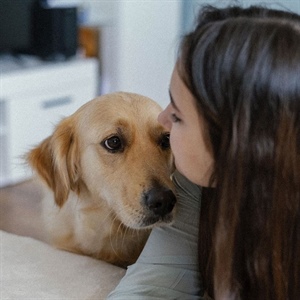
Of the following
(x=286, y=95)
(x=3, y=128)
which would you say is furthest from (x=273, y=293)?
(x=3, y=128)

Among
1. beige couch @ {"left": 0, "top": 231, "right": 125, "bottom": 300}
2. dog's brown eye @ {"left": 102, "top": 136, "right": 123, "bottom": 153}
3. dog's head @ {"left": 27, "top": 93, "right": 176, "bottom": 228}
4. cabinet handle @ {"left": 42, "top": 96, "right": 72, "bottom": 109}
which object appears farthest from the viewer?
cabinet handle @ {"left": 42, "top": 96, "right": 72, "bottom": 109}

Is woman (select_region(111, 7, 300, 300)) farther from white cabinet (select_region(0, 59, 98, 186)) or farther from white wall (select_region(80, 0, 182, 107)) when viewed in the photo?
white wall (select_region(80, 0, 182, 107))

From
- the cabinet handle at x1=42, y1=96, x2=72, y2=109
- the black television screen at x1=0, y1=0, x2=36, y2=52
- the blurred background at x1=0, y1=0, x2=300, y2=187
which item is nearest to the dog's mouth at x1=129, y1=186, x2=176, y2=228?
the blurred background at x1=0, y1=0, x2=300, y2=187

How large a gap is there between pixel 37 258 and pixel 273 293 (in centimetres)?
59

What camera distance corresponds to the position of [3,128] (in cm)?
339

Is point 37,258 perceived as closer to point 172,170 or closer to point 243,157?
point 172,170

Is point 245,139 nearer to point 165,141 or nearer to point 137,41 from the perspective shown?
point 165,141

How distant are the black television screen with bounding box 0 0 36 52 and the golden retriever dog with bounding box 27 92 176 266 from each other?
87.6 inches

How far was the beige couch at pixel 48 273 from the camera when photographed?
124 centimetres

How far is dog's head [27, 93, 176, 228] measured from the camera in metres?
1.34

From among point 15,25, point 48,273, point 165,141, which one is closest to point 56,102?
point 15,25

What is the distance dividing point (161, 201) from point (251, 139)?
→ 43 centimetres

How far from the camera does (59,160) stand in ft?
4.94

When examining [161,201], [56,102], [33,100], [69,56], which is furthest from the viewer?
[69,56]
